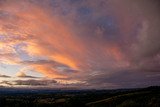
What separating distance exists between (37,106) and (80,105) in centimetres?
4510

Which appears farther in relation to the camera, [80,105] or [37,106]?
[37,106]

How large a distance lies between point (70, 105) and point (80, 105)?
25.8 feet

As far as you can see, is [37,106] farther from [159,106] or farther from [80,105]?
[159,106]

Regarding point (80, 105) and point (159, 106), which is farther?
point (159, 106)

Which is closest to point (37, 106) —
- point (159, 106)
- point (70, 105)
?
point (70, 105)

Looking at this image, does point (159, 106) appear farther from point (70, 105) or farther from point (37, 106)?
point (37, 106)

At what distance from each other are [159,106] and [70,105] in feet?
220

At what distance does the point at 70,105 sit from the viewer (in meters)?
174

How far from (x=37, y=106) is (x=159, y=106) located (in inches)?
3668

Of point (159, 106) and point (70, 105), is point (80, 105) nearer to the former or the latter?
point (70, 105)

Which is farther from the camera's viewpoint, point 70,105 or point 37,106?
point 37,106

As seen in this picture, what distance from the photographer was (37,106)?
200 metres

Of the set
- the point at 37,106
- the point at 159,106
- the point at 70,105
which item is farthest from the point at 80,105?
the point at 159,106

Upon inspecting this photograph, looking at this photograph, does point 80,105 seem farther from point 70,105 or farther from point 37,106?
point 37,106
